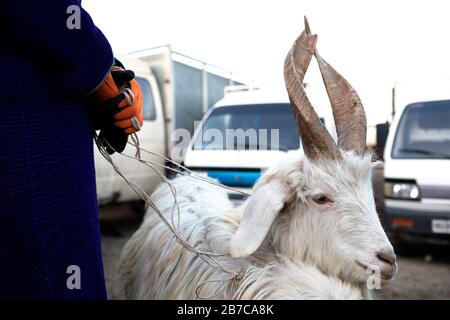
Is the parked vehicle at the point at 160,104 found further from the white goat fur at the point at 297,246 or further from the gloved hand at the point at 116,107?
the gloved hand at the point at 116,107

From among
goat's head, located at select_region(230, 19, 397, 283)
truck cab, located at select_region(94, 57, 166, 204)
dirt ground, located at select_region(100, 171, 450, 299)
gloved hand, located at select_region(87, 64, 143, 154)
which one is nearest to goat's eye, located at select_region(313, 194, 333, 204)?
goat's head, located at select_region(230, 19, 397, 283)

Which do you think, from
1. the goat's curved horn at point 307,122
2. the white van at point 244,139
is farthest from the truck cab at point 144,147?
the goat's curved horn at point 307,122

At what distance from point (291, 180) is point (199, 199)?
116 centimetres

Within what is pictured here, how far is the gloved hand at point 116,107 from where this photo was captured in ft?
4.36

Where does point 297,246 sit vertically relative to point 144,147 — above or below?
below

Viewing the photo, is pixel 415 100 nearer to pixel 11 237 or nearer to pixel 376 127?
pixel 376 127

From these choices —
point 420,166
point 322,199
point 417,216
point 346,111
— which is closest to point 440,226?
point 417,216

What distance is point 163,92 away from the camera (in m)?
7.60

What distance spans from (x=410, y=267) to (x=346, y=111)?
3.99 meters

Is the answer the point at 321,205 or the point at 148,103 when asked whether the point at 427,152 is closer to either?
the point at 321,205

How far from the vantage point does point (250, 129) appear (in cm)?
598

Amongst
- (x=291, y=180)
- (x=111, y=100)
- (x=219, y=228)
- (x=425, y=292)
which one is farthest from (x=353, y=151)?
(x=425, y=292)

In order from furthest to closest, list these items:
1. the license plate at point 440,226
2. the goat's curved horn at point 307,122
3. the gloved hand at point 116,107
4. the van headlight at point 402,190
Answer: the van headlight at point 402,190 → the license plate at point 440,226 → the goat's curved horn at point 307,122 → the gloved hand at point 116,107

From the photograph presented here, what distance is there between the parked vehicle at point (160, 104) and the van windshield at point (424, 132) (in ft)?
12.5
